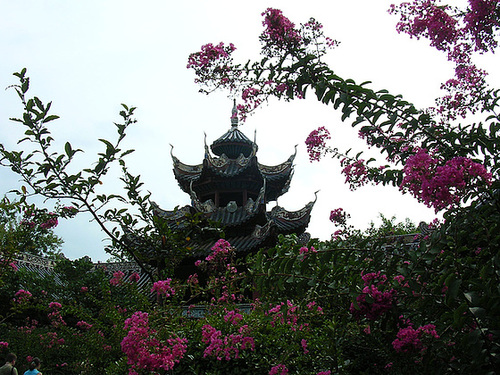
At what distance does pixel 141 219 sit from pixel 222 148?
13897 mm

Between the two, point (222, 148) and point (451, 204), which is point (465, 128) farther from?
point (222, 148)

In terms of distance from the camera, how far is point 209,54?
125 inches

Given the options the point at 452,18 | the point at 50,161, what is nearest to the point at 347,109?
the point at 452,18

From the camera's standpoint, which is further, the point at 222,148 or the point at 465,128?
the point at 222,148

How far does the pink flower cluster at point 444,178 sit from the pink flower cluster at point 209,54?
1.62 meters

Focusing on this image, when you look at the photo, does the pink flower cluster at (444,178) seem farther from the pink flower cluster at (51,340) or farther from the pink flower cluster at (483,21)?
the pink flower cluster at (51,340)

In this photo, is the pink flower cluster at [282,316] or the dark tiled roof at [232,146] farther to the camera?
the dark tiled roof at [232,146]

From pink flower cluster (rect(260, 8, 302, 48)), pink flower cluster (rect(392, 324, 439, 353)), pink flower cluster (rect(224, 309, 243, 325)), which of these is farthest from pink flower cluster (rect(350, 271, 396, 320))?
pink flower cluster (rect(224, 309, 243, 325))

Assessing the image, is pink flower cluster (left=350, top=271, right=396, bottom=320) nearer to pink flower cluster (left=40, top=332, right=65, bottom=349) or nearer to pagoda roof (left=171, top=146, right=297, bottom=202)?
pink flower cluster (left=40, top=332, right=65, bottom=349)

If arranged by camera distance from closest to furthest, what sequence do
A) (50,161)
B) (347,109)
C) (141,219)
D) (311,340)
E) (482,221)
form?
(482,221)
(347,109)
(50,161)
(141,219)
(311,340)

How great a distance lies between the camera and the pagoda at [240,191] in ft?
48.4

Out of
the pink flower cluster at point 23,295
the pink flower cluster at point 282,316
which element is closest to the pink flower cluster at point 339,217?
the pink flower cluster at point 282,316

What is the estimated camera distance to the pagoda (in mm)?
14766

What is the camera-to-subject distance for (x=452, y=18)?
139 inches
